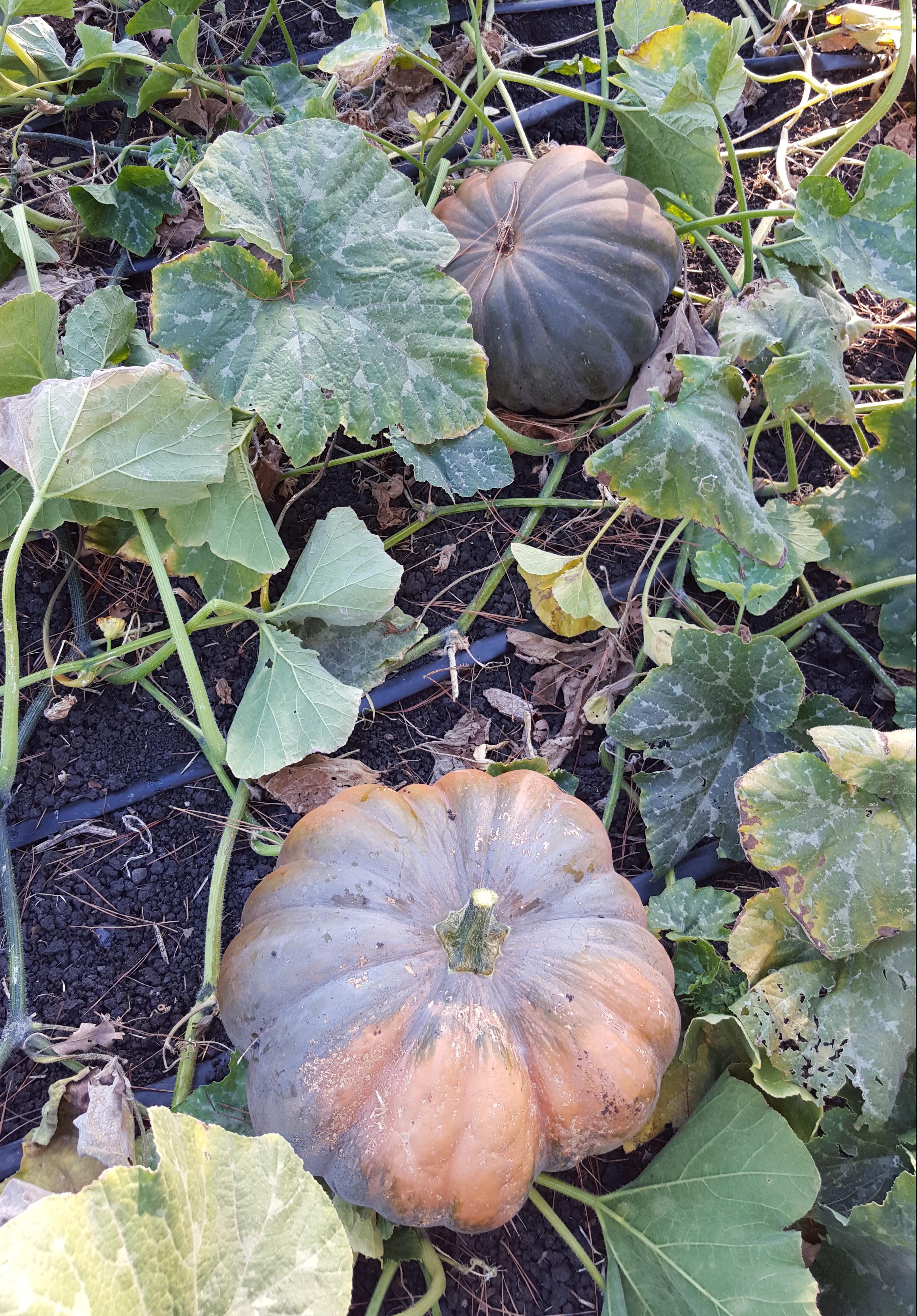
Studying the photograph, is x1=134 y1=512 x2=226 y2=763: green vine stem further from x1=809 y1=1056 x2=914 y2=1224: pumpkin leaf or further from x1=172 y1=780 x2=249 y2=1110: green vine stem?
x1=809 y1=1056 x2=914 y2=1224: pumpkin leaf

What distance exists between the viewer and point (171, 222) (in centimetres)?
204

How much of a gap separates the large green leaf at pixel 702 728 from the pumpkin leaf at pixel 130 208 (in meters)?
1.43

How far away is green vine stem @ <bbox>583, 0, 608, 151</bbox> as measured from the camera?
6.55 ft

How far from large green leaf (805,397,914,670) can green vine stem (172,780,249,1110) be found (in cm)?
105

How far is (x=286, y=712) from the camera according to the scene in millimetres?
1520

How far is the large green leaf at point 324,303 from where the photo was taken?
58.0 inches

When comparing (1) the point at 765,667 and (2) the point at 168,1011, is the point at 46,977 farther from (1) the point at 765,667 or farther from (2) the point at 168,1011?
(1) the point at 765,667

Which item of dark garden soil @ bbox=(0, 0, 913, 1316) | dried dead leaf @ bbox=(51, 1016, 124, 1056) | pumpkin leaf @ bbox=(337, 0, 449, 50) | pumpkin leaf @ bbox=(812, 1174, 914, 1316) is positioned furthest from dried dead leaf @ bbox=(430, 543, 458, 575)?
pumpkin leaf @ bbox=(812, 1174, 914, 1316)

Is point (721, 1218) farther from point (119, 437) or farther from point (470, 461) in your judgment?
point (119, 437)

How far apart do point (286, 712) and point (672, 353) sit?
3.51 feet

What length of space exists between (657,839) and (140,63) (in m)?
2.03

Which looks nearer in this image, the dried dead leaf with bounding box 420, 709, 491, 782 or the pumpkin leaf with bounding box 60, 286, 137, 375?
the pumpkin leaf with bounding box 60, 286, 137, 375

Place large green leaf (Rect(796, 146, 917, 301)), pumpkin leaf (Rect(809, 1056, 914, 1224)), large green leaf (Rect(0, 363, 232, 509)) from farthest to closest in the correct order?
large green leaf (Rect(0, 363, 232, 509)) → pumpkin leaf (Rect(809, 1056, 914, 1224)) → large green leaf (Rect(796, 146, 917, 301))

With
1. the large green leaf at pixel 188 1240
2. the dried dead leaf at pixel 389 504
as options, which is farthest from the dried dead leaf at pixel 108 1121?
the dried dead leaf at pixel 389 504
